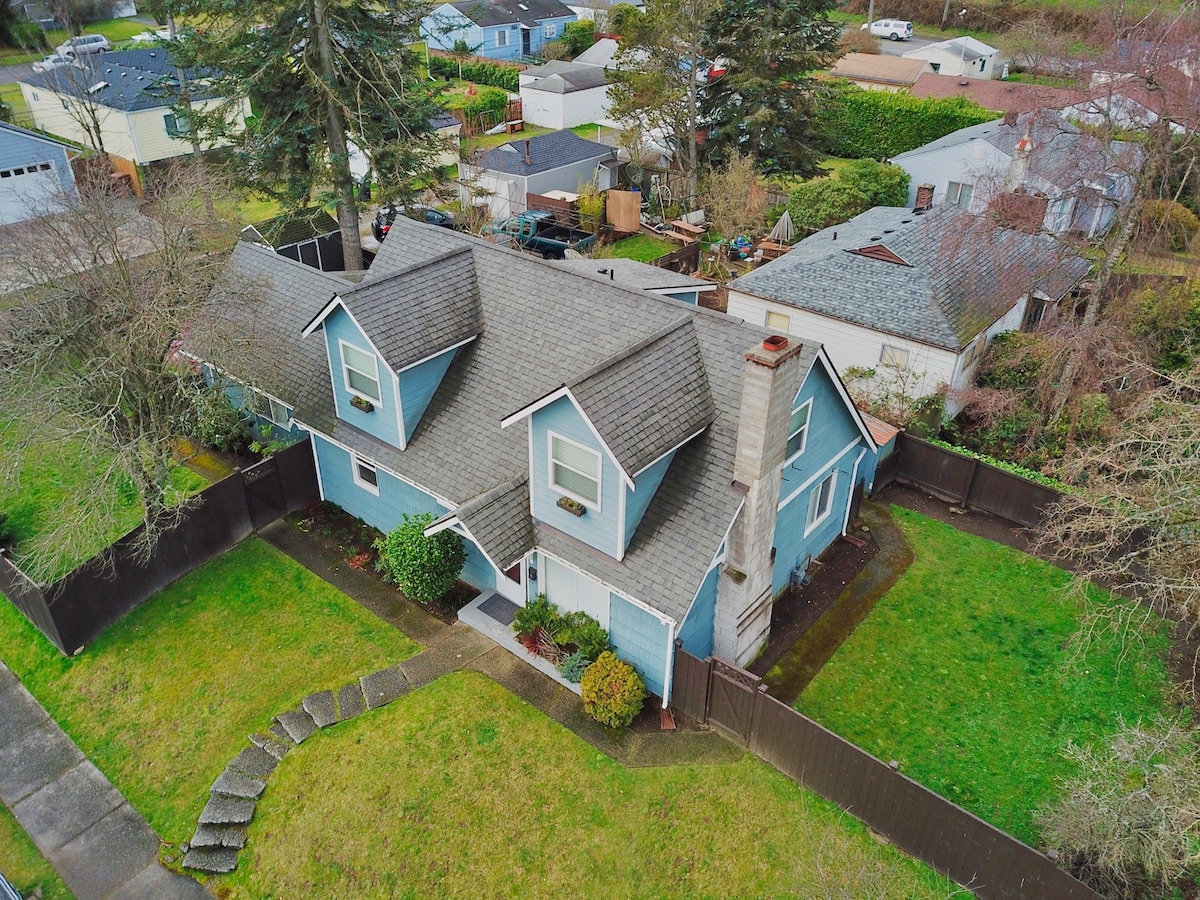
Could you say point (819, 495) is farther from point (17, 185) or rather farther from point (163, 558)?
point (17, 185)

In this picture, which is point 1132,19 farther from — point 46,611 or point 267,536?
point 46,611

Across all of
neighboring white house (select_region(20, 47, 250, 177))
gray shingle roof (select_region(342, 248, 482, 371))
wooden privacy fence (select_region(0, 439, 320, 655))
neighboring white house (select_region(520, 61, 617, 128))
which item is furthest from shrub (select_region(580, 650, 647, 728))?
neighboring white house (select_region(520, 61, 617, 128))

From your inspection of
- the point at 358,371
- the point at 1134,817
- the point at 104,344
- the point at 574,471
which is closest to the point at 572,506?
the point at 574,471

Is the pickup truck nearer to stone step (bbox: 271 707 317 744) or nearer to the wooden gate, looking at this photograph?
stone step (bbox: 271 707 317 744)

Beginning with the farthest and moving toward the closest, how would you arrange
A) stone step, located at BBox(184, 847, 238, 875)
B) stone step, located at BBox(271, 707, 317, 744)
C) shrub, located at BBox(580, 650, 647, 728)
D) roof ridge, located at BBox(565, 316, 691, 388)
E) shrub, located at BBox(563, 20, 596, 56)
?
shrub, located at BBox(563, 20, 596, 56), stone step, located at BBox(271, 707, 317, 744), shrub, located at BBox(580, 650, 647, 728), roof ridge, located at BBox(565, 316, 691, 388), stone step, located at BBox(184, 847, 238, 875)

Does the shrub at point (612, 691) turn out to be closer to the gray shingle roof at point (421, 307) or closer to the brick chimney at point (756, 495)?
the brick chimney at point (756, 495)

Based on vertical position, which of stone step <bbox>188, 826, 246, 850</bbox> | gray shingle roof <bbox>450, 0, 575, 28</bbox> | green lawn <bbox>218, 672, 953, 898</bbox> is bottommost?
stone step <bbox>188, 826, 246, 850</bbox>

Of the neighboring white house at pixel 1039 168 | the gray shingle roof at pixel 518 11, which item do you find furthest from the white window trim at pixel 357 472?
the gray shingle roof at pixel 518 11
